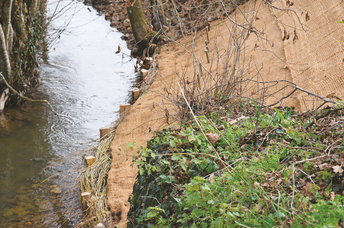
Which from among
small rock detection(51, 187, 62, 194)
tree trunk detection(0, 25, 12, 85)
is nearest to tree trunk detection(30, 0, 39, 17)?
tree trunk detection(0, 25, 12, 85)

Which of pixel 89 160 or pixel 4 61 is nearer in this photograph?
pixel 89 160

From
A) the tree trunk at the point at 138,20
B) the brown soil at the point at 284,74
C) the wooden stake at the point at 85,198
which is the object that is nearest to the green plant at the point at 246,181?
the brown soil at the point at 284,74

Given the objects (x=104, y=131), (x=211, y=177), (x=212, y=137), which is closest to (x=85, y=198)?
(x=104, y=131)

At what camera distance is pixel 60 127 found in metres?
6.29

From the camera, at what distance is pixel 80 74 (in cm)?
850

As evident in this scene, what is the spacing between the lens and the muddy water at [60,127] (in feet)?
13.8

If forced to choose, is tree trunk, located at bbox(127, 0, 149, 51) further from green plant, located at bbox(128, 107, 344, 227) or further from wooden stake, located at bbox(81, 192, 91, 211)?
green plant, located at bbox(128, 107, 344, 227)

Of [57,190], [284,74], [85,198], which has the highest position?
[284,74]

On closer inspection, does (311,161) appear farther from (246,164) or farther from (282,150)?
(246,164)

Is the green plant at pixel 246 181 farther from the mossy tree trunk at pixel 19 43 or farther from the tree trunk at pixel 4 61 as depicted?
the mossy tree trunk at pixel 19 43

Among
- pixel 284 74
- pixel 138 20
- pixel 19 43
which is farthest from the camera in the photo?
pixel 138 20

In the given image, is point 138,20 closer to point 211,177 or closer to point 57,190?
point 57,190

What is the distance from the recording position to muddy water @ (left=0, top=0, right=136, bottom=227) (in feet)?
13.8

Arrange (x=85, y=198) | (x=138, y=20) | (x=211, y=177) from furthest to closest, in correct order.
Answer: (x=138, y=20) < (x=85, y=198) < (x=211, y=177)
